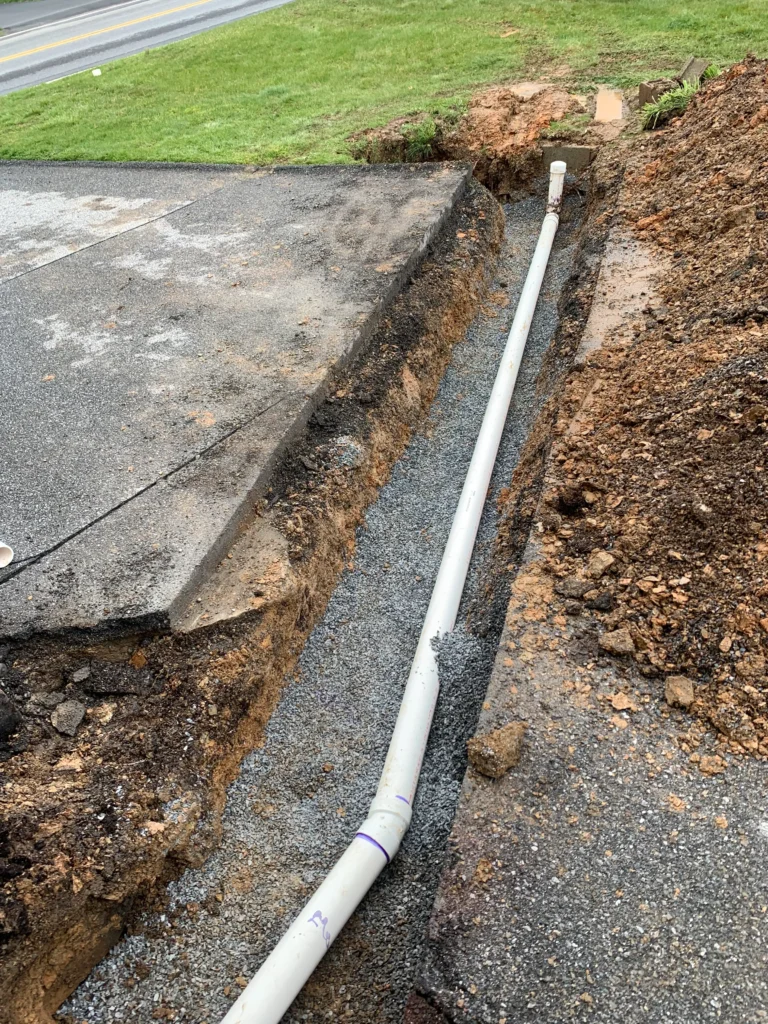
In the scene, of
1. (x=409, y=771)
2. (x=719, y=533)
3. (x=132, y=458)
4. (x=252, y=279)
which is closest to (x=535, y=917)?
(x=409, y=771)

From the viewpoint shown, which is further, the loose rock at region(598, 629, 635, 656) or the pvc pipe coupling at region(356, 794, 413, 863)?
the loose rock at region(598, 629, 635, 656)

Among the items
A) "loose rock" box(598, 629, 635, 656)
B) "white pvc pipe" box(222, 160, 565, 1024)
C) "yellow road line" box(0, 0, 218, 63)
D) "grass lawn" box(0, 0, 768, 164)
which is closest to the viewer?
"white pvc pipe" box(222, 160, 565, 1024)

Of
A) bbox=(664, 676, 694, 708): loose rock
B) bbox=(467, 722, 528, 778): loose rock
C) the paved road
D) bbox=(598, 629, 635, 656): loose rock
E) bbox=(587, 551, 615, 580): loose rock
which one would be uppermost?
the paved road

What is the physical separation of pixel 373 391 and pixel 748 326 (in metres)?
2.32

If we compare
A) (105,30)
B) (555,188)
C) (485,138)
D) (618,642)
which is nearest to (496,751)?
(618,642)

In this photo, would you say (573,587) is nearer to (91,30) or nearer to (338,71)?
(338,71)

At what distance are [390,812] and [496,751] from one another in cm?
52

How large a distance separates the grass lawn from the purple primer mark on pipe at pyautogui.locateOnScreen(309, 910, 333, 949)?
24.8ft

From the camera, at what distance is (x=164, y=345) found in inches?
210

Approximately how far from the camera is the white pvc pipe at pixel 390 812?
2484 millimetres

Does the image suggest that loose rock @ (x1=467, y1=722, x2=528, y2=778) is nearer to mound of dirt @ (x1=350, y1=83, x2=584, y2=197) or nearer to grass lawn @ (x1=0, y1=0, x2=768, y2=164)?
mound of dirt @ (x1=350, y1=83, x2=584, y2=197)

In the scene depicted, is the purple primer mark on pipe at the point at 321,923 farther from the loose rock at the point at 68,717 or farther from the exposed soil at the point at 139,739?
the loose rock at the point at 68,717

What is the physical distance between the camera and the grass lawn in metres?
8.84

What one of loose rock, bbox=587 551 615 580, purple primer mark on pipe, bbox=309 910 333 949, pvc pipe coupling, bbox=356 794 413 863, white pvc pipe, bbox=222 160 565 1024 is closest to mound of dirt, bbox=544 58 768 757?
loose rock, bbox=587 551 615 580
